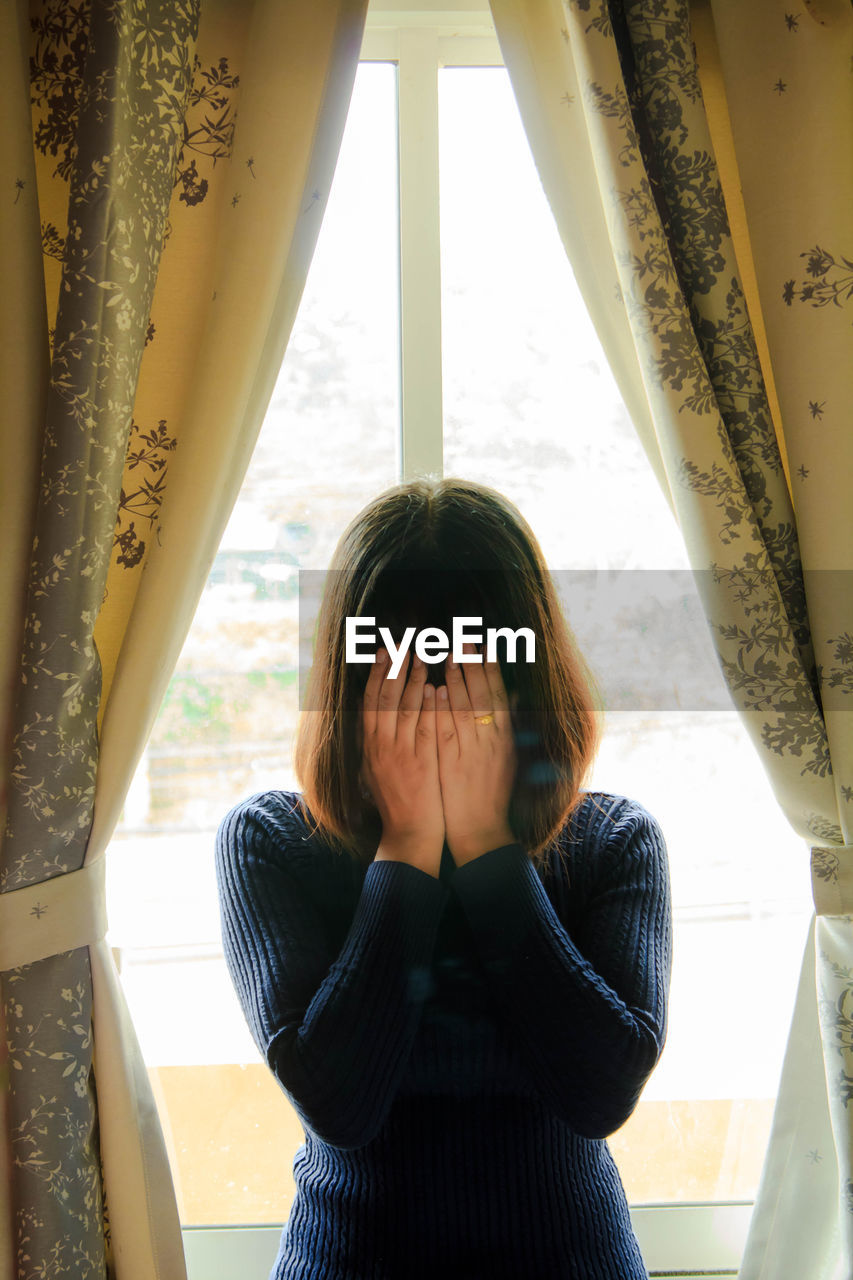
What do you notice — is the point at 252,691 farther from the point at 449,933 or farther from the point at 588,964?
the point at 588,964

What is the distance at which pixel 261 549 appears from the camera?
1.27 meters

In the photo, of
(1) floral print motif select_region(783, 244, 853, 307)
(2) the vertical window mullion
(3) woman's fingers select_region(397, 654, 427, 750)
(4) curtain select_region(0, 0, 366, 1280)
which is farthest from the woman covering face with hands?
(1) floral print motif select_region(783, 244, 853, 307)

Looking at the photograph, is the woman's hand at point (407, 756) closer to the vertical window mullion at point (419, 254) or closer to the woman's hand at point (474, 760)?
the woman's hand at point (474, 760)

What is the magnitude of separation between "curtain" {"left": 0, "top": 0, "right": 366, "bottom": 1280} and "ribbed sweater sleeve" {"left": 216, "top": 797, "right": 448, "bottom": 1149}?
0.64 feet

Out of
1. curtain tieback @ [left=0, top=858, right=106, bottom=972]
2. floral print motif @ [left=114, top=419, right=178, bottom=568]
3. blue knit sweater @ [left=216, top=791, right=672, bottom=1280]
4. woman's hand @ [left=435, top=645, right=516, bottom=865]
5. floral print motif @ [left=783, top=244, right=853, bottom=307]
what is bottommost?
blue knit sweater @ [left=216, top=791, right=672, bottom=1280]

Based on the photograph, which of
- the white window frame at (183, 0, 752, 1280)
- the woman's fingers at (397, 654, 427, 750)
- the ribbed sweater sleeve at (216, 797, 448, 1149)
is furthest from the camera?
the white window frame at (183, 0, 752, 1280)

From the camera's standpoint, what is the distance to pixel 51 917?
960 mm

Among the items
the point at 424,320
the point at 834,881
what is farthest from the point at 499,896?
the point at 424,320

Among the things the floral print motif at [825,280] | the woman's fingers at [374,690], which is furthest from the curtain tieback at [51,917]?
the floral print motif at [825,280]

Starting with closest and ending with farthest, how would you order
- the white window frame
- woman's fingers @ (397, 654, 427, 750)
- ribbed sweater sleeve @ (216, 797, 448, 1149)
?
ribbed sweater sleeve @ (216, 797, 448, 1149), woman's fingers @ (397, 654, 427, 750), the white window frame

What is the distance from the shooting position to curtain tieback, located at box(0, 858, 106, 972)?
944 millimetres

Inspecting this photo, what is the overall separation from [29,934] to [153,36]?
3.49 feet

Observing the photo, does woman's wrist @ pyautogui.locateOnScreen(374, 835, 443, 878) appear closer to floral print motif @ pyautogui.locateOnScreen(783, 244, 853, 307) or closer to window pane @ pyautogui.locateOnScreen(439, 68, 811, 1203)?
window pane @ pyautogui.locateOnScreen(439, 68, 811, 1203)

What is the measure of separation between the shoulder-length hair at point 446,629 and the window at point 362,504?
259 millimetres
